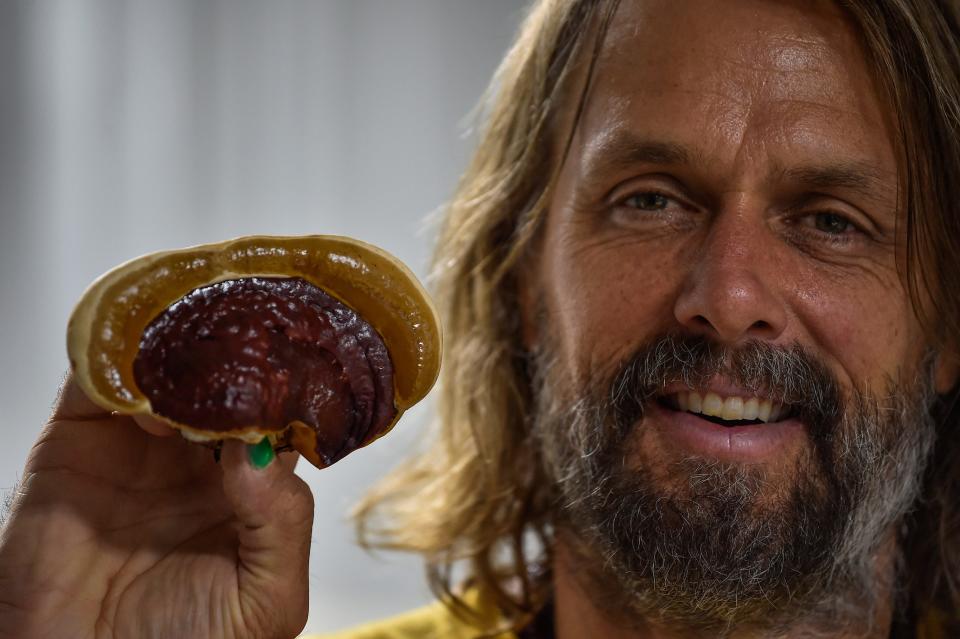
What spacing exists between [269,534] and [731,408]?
0.78m

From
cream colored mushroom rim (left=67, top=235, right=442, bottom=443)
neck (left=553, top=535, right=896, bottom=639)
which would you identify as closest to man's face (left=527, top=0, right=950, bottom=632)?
neck (left=553, top=535, right=896, bottom=639)

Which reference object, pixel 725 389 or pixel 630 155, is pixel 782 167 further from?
pixel 725 389

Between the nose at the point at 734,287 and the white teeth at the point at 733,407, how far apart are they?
4.1 inches

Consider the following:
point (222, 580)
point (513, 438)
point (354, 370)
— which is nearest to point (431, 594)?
point (513, 438)

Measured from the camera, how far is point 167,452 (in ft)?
5.31

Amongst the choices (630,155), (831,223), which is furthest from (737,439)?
(630,155)

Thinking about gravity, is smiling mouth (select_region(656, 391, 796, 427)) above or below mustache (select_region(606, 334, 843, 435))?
below

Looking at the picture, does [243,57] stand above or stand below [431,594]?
above

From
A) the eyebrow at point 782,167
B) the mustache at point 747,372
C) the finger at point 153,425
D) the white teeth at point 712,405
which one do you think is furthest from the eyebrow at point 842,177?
the finger at point 153,425

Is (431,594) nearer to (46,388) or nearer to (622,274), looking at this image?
(622,274)

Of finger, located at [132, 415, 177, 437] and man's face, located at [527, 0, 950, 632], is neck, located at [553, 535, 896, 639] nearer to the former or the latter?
man's face, located at [527, 0, 950, 632]

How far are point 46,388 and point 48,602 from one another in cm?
223

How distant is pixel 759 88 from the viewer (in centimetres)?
180

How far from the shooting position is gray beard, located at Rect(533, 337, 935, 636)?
181 cm
